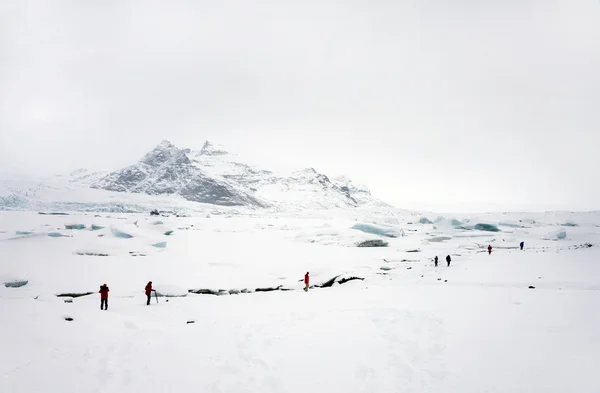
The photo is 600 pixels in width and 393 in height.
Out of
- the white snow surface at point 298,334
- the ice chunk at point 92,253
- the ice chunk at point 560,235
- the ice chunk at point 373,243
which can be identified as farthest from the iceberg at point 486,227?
the ice chunk at point 92,253

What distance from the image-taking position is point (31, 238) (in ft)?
119

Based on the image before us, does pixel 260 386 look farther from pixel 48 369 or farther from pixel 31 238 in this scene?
pixel 31 238

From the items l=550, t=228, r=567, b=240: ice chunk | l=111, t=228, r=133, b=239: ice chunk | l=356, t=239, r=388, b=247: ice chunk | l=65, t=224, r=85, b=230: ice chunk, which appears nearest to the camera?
l=111, t=228, r=133, b=239: ice chunk

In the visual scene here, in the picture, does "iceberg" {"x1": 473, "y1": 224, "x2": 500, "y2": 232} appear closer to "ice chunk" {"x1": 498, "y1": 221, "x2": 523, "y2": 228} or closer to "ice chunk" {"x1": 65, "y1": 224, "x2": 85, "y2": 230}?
"ice chunk" {"x1": 498, "y1": 221, "x2": 523, "y2": 228}

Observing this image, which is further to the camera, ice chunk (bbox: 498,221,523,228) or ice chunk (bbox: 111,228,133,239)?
ice chunk (bbox: 498,221,523,228)

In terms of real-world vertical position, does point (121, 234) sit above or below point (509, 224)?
above

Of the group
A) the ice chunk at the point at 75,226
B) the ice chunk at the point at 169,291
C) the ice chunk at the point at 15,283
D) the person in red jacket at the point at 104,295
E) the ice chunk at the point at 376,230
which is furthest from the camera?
the ice chunk at the point at 376,230

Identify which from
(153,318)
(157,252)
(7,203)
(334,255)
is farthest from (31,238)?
(7,203)

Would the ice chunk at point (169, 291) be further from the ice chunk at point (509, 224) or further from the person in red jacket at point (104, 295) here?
the ice chunk at point (509, 224)

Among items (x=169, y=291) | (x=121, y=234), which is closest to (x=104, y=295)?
(x=169, y=291)

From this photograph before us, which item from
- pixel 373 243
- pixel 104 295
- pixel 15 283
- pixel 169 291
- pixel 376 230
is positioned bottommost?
pixel 373 243

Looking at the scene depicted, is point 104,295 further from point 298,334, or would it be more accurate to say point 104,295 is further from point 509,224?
point 509,224

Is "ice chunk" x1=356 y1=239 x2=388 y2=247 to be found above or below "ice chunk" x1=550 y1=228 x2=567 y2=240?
below

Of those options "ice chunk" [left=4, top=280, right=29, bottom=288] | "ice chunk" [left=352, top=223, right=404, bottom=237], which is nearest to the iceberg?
"ice chunk" [left=352, top=223, right=404, bottom=237]
